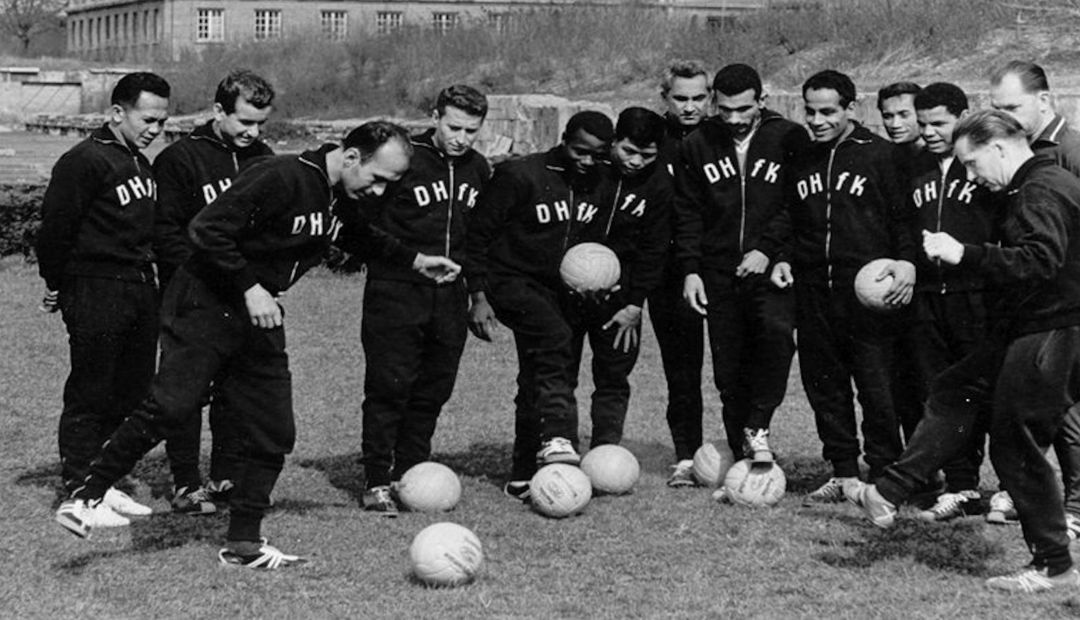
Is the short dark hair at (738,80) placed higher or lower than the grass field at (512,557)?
higher

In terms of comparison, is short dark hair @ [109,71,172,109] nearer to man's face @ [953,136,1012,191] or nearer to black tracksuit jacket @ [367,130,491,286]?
black tracksuit jacket @ [367,130,491,286]

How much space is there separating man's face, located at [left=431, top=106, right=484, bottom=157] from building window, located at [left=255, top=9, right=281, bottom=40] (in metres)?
53.3

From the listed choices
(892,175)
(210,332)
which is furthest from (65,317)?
(892,175)

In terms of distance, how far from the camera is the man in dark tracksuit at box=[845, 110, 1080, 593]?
7086 millimetres

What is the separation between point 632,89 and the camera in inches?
966

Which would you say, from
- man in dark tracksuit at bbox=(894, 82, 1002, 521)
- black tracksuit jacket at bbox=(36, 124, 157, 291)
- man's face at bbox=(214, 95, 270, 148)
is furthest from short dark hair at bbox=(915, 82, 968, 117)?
black tracksuit jacket at bbox=(36, 124, 157, 291)

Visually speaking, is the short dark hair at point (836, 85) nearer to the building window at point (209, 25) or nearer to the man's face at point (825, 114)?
the man's face at point (825, 114)

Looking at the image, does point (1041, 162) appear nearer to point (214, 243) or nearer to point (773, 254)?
point (773, 254)

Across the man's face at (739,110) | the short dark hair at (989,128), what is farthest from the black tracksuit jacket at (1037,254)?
the man's face at (739,110)

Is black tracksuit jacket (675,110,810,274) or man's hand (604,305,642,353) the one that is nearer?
black tracksuit jacket (675,110,810,274)

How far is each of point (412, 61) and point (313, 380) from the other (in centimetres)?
2235

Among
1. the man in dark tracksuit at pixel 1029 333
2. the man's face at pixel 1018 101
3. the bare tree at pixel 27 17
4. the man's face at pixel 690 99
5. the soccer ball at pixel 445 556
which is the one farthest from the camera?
the bare tree at pixel 27 17

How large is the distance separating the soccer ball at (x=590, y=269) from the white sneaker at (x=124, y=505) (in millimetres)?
2645

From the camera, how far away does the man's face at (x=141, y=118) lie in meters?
8.84
